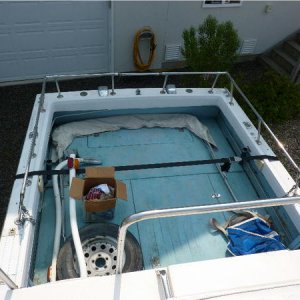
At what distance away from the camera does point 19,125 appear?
5.50 metres

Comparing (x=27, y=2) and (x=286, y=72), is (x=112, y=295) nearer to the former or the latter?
(x=27, y=2)

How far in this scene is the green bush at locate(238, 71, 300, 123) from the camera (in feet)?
20.0

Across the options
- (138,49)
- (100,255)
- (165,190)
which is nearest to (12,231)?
(100,255)

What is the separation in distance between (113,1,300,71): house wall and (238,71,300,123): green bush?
1.63 meters

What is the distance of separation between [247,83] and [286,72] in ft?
3.60

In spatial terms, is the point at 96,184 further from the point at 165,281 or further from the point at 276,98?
the point at 276,98

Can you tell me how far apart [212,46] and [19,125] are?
146 inches

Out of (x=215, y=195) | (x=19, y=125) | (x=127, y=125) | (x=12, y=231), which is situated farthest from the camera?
(x=19, y=125)

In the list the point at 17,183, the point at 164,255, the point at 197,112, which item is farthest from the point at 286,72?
the point at 17,183

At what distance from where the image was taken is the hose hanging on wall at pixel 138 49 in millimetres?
6367

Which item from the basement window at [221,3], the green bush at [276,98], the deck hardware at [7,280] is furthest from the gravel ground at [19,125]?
the deck hardware at [7,280]

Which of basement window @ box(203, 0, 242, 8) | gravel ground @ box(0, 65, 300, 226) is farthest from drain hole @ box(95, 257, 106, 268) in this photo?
basement window @ box(203, 0, 242, 8)

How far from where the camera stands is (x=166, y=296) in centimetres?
158

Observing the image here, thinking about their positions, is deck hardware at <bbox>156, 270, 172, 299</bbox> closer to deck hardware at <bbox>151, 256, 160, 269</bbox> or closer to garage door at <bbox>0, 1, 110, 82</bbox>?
deck hardware at <bbox>151, 256, 160, 269</bbox>
